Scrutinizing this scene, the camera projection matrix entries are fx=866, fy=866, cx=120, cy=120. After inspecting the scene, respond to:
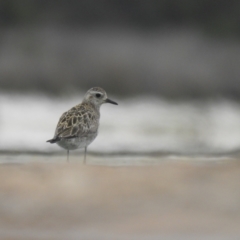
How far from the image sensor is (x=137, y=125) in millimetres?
12766

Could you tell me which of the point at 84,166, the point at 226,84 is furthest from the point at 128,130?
the point at 84,166

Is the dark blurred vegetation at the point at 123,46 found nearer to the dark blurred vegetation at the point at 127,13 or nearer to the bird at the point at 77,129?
the dark blurred vegetation at the point at 127,13

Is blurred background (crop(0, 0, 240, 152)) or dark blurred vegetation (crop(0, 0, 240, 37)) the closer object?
blurred background (crop(0, 0, 240, 152))

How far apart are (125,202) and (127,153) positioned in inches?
196

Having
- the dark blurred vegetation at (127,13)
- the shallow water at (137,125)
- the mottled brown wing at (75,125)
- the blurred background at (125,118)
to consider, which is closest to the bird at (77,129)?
the mottled brown wing at (75,125)

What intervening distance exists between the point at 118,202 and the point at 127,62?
12126 mm

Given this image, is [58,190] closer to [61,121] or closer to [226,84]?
[61,121]

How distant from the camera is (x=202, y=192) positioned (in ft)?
14.1

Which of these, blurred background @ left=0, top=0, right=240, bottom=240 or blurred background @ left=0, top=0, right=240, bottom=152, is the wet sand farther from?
blurred background @ left=0, top=0, right=240, bottom=152

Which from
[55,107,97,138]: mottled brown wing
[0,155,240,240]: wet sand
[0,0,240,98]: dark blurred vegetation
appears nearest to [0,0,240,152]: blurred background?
[0,0,240,98]: dark blurred vegetation

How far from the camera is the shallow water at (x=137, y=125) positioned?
1013 cm

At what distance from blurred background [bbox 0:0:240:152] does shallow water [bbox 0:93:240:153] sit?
2 centimetres

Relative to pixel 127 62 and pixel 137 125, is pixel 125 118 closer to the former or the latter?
pixel 137 125

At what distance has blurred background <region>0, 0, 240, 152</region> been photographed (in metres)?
13.8
